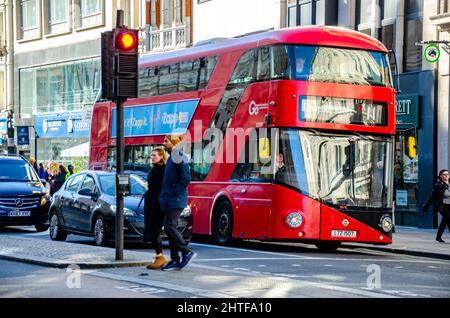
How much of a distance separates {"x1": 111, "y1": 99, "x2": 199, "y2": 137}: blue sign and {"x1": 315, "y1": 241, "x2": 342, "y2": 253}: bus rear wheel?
3.94 m

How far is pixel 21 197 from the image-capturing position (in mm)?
26547

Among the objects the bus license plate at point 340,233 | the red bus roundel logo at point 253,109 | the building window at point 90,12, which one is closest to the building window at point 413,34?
the red bus roundel logo at point 253,109

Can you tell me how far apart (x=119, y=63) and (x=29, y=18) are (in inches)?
1776

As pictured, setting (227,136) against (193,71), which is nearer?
(227,136)

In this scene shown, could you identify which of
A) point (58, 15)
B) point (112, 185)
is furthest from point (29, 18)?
point (112, 185)

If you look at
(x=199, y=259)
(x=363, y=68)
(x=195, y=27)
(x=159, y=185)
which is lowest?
(x=199, y=259)

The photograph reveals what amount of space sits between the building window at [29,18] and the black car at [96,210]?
120 feet

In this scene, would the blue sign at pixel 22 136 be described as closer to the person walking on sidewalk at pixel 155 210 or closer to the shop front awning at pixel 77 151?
the shop front awning at pixel 77 151

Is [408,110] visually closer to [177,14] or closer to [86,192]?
[86,192]

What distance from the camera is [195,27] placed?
43.9 m

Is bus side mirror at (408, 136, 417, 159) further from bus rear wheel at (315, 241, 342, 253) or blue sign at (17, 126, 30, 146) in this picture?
blue sign at (17, 126, 30, 146)
